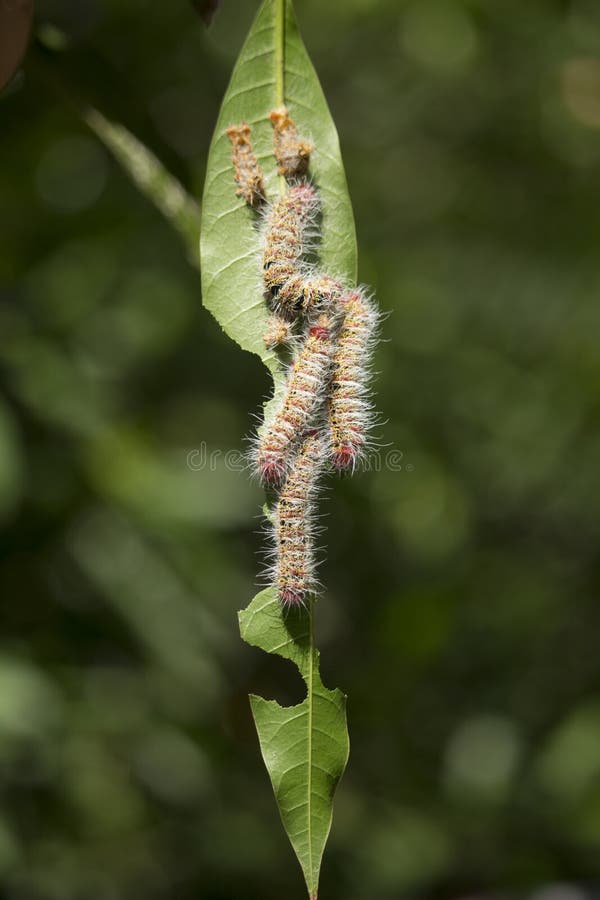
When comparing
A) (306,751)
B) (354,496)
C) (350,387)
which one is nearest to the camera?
(306,751)

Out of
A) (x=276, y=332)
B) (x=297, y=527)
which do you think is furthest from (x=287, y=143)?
(x=297, y=527)

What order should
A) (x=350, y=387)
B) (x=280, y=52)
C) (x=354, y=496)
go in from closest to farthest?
(x=280, y=52) < (x=350, y=387) < (x=354, y=496)

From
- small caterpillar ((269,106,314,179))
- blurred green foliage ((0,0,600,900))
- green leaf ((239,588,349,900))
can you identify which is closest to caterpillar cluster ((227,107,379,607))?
small caterpillar ((269,106,314,179))

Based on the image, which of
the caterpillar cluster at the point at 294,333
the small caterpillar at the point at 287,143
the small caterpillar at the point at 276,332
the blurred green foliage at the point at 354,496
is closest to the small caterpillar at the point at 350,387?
the caterpillar cluster at the point at 294,333

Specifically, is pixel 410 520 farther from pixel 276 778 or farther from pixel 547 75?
pixel 276 778

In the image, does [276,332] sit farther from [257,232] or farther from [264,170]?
[264,170]

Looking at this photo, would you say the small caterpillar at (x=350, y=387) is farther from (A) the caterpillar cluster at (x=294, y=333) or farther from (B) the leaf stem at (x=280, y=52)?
(B) the leaf stem at (x=280, y=52)

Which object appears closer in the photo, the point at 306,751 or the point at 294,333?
the point at 306,751
